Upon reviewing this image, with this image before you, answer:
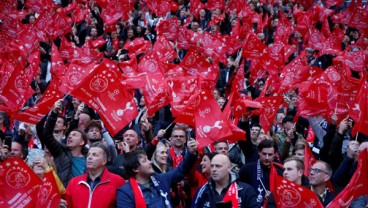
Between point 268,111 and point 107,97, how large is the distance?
2642 mm

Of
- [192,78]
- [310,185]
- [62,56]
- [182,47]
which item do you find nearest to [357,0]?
[182,47]

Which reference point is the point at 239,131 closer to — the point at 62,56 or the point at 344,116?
the point at 344,116

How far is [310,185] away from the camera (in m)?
7.97

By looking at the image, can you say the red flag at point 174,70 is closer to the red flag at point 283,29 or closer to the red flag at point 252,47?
the red flag at point 252,47

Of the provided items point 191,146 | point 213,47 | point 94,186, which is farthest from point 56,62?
point 94,186

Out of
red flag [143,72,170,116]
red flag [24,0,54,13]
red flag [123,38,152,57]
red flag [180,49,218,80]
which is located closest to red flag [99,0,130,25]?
red flag [24,0,54,13]

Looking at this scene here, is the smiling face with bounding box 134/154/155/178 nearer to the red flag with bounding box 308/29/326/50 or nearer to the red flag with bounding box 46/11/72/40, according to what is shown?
the red flag with bounding box 308/29/326/50

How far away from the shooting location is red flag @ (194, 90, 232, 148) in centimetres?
910

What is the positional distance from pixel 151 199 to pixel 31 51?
9482 millimetres

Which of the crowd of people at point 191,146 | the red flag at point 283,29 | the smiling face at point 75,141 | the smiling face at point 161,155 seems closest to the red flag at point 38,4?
the crowd of people at point 191,146

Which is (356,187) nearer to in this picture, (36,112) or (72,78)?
(36,112)

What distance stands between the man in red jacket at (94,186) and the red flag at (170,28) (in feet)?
35.4

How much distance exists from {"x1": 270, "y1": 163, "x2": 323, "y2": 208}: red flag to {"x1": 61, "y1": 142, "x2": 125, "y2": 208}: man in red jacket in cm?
155

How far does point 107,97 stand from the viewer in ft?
31.1
